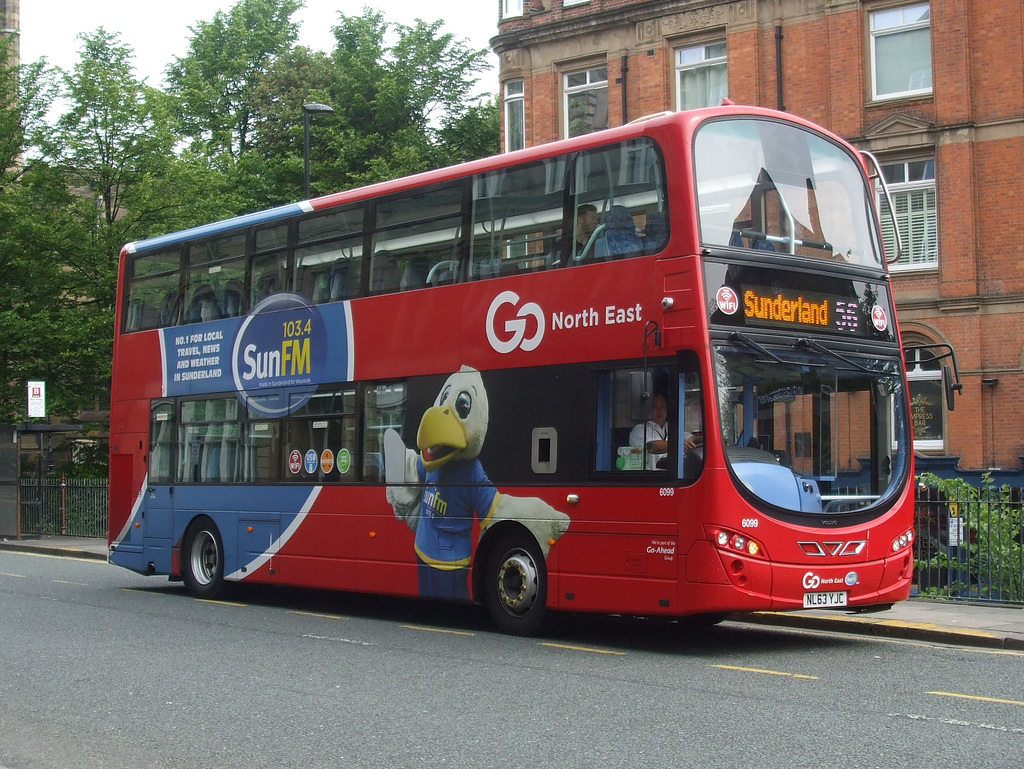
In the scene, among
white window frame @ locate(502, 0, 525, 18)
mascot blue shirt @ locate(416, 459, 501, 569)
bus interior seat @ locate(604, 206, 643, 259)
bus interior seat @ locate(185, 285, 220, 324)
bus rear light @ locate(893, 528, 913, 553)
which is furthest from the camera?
white window frame @ locate(502, 0, 525, 18)

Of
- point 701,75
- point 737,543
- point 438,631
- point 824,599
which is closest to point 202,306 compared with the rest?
point 438,631

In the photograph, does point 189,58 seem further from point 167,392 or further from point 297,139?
point 167,392

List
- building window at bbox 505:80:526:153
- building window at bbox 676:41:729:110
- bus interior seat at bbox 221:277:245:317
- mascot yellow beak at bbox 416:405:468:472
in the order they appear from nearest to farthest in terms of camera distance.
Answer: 1. mascot yellow beak at bbox 416:405:468:472
2. bus interior seat at bbox 221:277:245:317
3. building window at bbox 676:41:729:110
4. building window at bbox 505:80:526:153

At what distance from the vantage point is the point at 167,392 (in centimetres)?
1762

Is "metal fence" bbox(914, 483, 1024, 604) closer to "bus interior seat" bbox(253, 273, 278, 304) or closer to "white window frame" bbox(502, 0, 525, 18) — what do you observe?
"bus interior seat" bbox(253, 273, 278, 304)

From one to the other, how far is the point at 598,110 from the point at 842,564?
20.5 meters

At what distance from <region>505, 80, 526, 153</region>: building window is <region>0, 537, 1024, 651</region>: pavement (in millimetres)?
18528

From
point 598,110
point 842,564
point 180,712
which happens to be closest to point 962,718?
point 842,564

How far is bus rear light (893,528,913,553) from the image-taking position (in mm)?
11555

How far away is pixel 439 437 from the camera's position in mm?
13430

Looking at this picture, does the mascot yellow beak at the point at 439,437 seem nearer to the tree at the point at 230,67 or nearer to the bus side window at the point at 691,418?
the bus side window at the point at 691,418

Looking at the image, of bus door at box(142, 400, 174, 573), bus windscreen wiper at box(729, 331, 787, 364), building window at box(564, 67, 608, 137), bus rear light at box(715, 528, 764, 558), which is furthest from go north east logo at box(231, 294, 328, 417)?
building window at box(564, 67, 608, 137)

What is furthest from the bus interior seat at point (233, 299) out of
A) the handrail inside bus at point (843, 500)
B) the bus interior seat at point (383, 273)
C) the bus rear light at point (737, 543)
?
the handrail inside bus at point (843, 500)

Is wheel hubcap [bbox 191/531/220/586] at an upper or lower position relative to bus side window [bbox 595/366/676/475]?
lower
